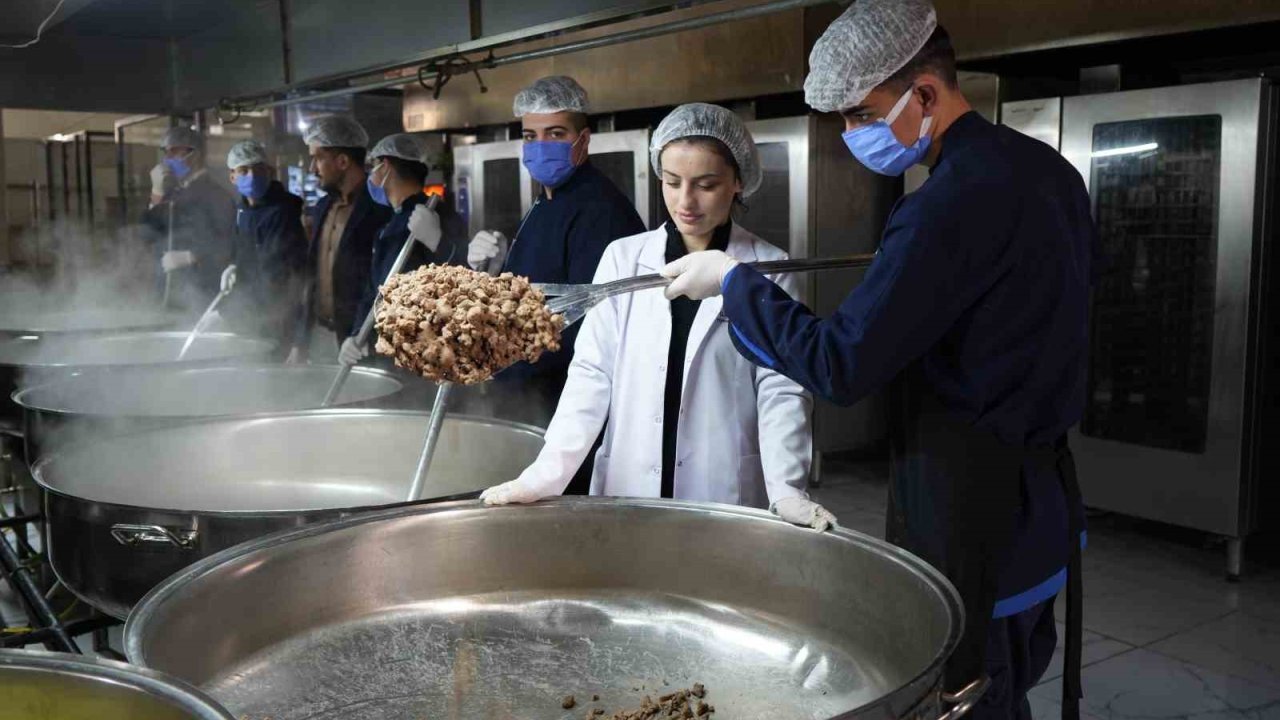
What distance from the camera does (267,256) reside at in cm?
446

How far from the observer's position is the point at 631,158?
5027 mm

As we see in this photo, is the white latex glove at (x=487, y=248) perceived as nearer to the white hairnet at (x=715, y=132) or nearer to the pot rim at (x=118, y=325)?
the white hairnet at (x=715, y=132)

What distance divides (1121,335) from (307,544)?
3.45 meters

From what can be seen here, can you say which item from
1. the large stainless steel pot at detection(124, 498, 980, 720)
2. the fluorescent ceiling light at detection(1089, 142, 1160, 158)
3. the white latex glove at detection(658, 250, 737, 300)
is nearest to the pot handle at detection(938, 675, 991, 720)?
the large stainless steel pot at detection(124, 498, 980, 720)

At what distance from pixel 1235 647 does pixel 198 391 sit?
302cm

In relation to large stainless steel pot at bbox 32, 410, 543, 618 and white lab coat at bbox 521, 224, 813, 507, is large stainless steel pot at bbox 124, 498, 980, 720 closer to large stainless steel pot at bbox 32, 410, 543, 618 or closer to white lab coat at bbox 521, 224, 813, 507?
white lab coat at bbox 521, 224, 813, 507

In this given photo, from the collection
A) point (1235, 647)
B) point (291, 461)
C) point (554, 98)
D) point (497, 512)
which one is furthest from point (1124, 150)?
point (497, 512)

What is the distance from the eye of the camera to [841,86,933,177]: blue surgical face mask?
148 centimetres

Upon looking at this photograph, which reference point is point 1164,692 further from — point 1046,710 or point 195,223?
point 195,223

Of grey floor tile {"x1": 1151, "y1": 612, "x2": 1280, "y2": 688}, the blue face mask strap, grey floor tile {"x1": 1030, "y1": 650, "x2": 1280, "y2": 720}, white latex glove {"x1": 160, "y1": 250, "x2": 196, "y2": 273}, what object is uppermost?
the blue face mask strap

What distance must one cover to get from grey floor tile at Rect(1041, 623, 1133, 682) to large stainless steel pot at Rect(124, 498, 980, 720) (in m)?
1.77

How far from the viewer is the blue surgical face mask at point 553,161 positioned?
8.94 feet

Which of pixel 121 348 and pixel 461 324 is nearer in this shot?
pixel 461 324

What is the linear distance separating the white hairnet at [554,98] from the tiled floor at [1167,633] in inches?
75.9
